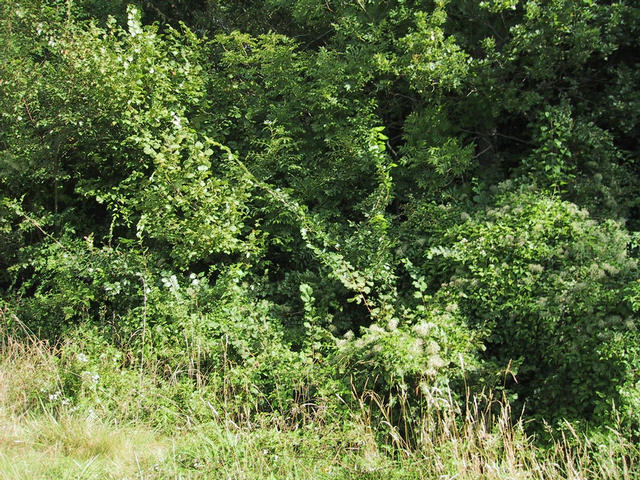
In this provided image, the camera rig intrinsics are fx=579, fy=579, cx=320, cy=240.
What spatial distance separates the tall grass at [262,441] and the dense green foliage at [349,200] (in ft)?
0.75

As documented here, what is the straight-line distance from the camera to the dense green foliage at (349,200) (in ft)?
13.0

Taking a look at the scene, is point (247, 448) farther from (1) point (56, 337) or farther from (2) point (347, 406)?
(1) point (56, 337)

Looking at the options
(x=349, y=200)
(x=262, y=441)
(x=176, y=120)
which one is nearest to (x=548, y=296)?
(x=262, y=441)

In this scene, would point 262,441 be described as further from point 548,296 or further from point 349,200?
point 349,200

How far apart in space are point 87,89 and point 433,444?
14.3 ft

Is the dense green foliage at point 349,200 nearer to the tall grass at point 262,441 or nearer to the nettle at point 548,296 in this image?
the nettle at point 548,296

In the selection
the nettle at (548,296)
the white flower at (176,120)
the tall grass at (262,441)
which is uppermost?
the white flower at (176,120)

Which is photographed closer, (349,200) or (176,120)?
(176,120)

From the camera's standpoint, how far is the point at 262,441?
341 cm

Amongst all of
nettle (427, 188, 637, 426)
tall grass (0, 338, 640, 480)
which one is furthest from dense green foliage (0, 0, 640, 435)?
tall grass (0, 338, 640, 480)

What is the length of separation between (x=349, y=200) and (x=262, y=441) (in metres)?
3.05

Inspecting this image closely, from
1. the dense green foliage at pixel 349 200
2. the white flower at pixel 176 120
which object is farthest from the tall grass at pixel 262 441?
the white flower at pixel 176 120

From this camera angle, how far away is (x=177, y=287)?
477 cm

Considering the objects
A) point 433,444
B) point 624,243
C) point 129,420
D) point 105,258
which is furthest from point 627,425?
point 105,258
